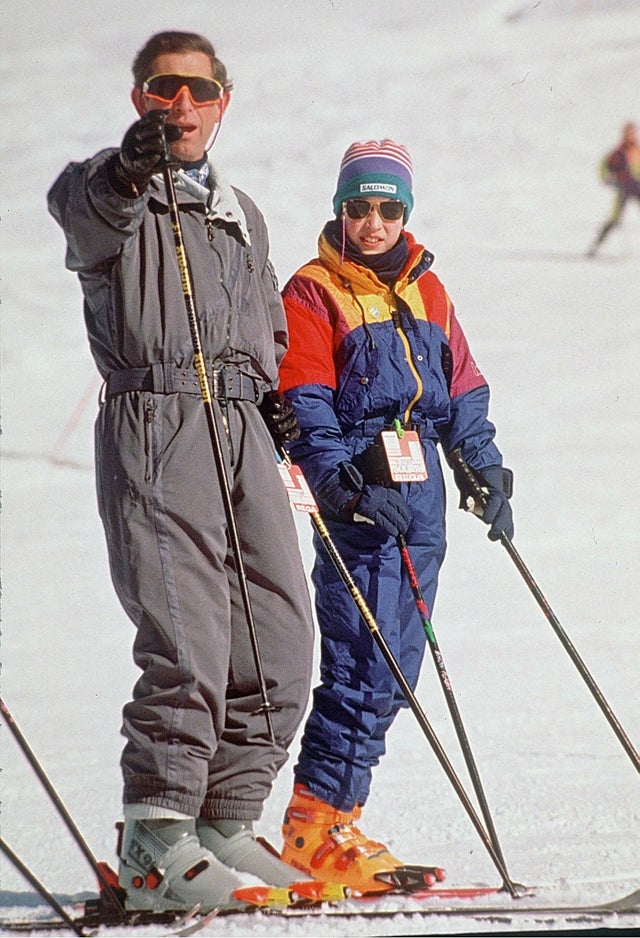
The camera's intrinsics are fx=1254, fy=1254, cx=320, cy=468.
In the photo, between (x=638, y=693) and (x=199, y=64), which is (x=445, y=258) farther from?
(x=638, y=693)

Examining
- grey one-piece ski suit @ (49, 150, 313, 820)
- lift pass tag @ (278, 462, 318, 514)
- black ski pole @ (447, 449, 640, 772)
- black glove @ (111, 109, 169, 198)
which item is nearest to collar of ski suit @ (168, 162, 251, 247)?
grey one-piece ski suit @ (49, 150, 313, 820)

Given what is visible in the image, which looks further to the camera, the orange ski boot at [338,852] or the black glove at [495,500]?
the black glove at [495,500]

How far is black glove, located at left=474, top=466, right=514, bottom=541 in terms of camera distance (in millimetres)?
2963

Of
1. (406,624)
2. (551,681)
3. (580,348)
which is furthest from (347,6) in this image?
(551,681)

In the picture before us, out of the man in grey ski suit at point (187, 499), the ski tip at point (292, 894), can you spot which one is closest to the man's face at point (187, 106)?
the man in grey ski suit at point (187, 499)

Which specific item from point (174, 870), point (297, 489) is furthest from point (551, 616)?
point (174, 870)

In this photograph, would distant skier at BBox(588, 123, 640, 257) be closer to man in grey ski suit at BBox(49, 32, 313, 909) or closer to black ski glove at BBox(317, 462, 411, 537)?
black ski glove at BBox(317, 462, 411, 537)

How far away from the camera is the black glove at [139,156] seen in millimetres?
2244

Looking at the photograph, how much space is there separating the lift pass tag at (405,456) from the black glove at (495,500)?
17 cm

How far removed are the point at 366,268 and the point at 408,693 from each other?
0.99 meters

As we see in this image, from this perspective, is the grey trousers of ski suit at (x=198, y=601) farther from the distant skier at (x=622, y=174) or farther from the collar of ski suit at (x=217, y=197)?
the distant skier at (x=622, y=174)

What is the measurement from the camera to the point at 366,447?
9.45 ft

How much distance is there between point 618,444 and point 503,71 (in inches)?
39.0

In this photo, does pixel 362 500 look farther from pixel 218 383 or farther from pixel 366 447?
pixel 218 383
